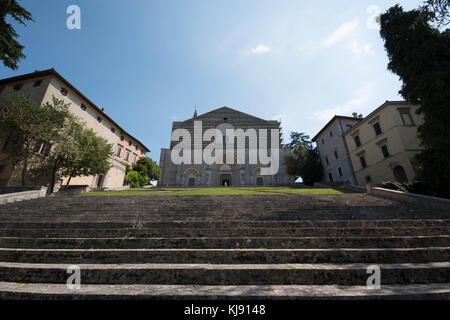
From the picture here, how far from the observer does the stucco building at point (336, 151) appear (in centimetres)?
2211

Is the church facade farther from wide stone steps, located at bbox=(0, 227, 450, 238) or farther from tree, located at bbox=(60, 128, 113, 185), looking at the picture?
wide stone steps, located at bbox=(0, 227, 450, 238)

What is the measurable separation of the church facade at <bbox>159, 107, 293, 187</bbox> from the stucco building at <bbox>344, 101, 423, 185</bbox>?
976 centimetres

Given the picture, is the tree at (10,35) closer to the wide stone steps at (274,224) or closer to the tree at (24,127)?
→ the tree at (24,127)

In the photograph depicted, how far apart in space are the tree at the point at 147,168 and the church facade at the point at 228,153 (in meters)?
2.80

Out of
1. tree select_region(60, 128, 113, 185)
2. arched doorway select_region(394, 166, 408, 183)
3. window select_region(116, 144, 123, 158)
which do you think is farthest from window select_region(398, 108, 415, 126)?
window select_region(116, 144, 123, 158)

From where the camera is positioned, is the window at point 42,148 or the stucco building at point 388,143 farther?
the stucco building at point 388,143

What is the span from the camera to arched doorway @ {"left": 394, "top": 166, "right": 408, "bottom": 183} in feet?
52.7

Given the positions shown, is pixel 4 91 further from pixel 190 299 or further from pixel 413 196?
pixel 413 196

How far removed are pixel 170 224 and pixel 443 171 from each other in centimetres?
1297

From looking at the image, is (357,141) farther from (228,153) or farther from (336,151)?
(228,153)

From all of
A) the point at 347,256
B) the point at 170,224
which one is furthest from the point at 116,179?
the point at 347,256

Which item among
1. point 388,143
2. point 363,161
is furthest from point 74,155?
point 363,161

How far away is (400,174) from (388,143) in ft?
9.83

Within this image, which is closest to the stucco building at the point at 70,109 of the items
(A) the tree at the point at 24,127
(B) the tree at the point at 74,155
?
(A) the tree at the point at 24,127
